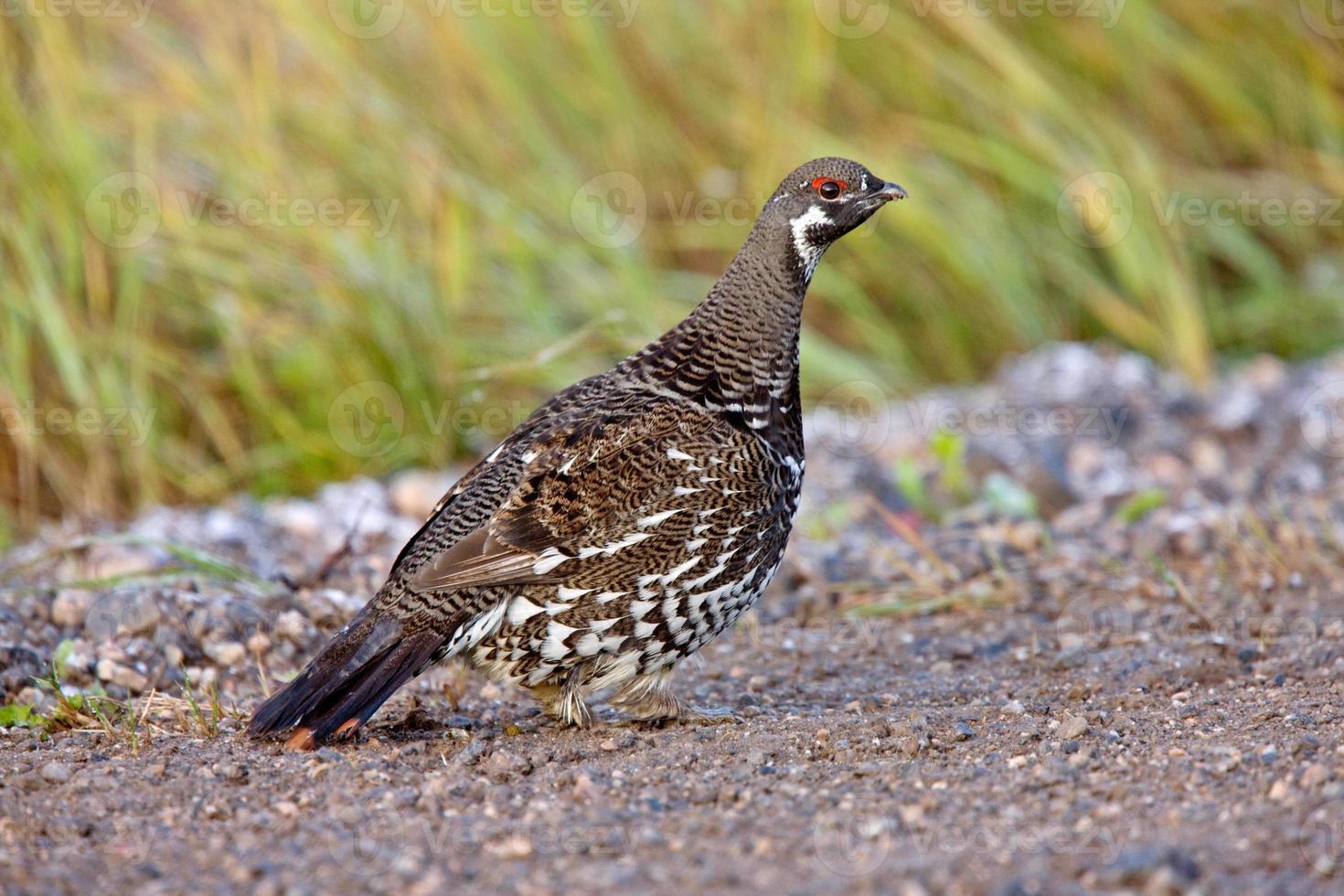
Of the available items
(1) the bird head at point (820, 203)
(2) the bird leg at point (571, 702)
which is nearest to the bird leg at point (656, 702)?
(2) the bird leg at point (571, 702)

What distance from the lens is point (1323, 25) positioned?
27.4 ft

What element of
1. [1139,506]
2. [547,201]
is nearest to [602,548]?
[1139,506]

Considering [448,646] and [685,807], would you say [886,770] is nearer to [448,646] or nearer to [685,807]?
[685,807]

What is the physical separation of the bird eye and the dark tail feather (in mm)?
1888

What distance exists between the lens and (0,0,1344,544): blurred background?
721 cm

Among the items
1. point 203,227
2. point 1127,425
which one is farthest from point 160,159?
point 1127,425

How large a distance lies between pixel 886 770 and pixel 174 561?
3191 mm

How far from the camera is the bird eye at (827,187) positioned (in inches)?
194

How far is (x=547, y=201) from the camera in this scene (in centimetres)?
843

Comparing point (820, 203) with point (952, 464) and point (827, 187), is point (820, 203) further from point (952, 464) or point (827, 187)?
point (952, 464)

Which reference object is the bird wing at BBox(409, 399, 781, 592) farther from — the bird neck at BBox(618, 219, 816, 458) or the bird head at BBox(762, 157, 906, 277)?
the bird head at BBox(762, 157, 906, 277)

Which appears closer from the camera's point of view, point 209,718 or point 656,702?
point 209,718

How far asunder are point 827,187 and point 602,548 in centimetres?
144

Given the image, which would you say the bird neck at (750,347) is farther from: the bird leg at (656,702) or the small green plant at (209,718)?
the small green plant at (209,718)
